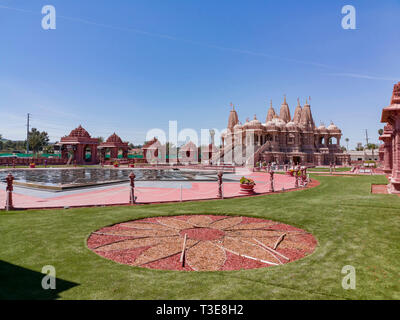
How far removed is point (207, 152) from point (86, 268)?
66.8 m

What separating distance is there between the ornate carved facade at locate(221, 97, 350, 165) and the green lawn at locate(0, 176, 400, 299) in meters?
49.7

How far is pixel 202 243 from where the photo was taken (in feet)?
23.0

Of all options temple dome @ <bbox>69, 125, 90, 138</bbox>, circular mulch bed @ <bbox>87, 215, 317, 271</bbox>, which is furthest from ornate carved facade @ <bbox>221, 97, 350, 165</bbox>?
circular mulch bed @ <bbox>87, 215, 317, 271</bbox>

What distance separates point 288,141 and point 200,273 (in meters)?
→ 69.5

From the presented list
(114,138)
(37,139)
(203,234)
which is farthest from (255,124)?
(37,139)

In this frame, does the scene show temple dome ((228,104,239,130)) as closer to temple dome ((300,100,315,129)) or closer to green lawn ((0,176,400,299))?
temple dome ((300,100,315,129))

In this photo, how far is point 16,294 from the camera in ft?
13.3

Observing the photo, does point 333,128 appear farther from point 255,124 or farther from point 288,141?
point 255,124

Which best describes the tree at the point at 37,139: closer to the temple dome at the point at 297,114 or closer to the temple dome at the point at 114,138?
the temple dome at the point at 114,138

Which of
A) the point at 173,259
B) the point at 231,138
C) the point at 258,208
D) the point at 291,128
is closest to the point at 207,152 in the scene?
the point at 231,138

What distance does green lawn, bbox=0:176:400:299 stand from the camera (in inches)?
161

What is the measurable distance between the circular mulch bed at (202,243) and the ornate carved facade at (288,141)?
49019 millimetres

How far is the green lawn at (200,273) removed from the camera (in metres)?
4.10
